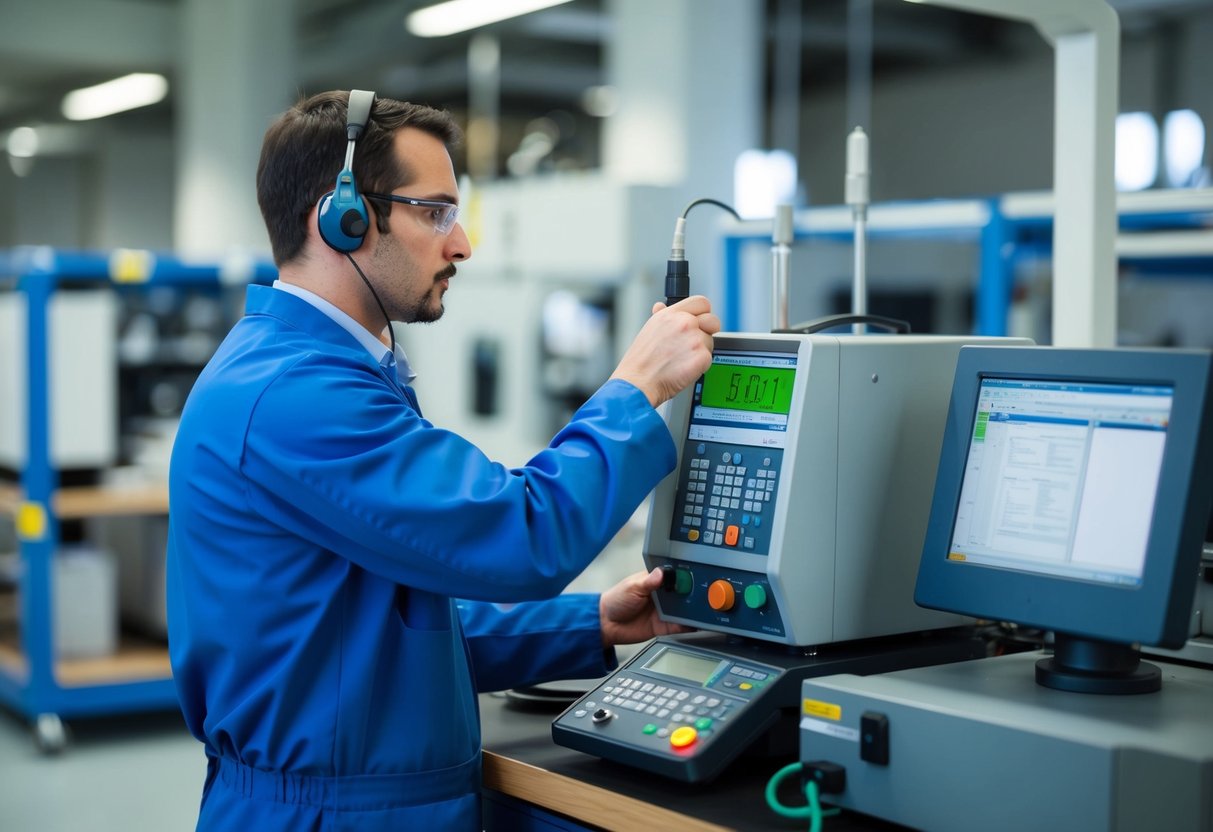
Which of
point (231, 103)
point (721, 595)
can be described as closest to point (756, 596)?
point (721, 595)

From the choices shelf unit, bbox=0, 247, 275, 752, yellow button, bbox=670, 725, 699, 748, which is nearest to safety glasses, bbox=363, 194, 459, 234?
yellow button, bbox=670, 725, 699, 748

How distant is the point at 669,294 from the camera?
4.52 feet

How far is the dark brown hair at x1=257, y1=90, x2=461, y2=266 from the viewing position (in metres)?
1.35

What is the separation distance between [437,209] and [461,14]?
244 inches

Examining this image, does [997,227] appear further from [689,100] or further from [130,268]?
[130,268]

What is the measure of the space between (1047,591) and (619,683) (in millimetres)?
442

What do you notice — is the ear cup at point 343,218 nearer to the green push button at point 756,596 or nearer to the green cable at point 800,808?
the green push button at point 756,596

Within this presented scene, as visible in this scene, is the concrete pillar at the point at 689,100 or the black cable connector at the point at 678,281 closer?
the black cable connector at the point at 678,281

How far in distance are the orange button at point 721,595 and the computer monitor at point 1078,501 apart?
187 millimetres

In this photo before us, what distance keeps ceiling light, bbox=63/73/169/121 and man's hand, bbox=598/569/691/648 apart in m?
8.88

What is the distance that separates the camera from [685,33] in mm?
5496

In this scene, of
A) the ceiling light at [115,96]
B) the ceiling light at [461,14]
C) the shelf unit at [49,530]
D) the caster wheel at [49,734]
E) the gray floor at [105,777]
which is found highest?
the ceiling light at [115,96]

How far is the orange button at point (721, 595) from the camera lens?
1.32 meters

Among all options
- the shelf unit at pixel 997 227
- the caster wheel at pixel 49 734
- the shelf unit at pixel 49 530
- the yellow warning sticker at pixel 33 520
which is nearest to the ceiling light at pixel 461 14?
the shelf unit at pixel 49 530
